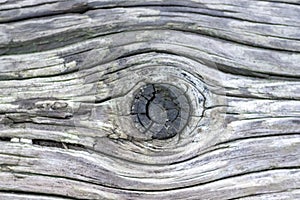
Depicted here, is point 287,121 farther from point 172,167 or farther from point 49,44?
point 49,44

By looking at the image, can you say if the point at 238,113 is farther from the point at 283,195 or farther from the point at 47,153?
the point at 47,153

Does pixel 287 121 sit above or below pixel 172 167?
above

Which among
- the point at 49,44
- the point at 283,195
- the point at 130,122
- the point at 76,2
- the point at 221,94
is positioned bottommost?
the point at 283,195

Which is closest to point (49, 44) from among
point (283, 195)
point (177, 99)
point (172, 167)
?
point (177, 99)
